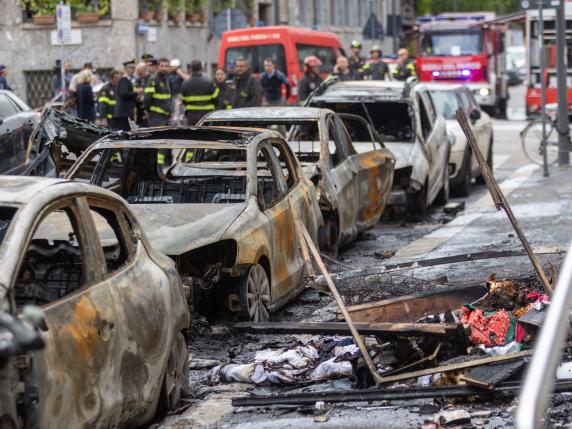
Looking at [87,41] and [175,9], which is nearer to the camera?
[87,41]

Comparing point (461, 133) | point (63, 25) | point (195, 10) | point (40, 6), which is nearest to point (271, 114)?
point (461, 133)

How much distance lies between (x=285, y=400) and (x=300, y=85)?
57.8 feet

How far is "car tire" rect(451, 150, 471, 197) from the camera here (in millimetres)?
19766

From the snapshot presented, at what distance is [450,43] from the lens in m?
41.8

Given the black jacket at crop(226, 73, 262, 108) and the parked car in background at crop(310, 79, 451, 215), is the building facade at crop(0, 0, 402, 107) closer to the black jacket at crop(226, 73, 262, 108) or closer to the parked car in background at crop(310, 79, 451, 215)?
the black jacket at crop(226, 73, 262, 108)

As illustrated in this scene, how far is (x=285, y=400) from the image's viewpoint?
7.23 meters

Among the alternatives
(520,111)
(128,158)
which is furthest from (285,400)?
(520,111)

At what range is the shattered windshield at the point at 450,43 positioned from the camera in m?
41.4

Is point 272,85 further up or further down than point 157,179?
further down

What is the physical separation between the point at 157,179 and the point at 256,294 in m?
1.94

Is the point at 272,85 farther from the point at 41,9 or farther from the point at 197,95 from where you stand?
the point at 41,9

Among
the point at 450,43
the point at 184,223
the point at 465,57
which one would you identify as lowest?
the point at 465,57

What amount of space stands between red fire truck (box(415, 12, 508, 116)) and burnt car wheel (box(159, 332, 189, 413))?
111ft

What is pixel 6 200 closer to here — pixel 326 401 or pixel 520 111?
pixel 326 401
